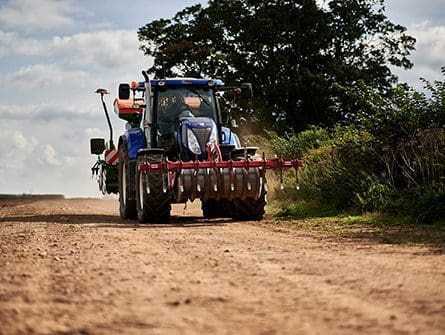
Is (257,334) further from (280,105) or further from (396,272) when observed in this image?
(280,105)

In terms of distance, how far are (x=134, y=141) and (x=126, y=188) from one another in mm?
969

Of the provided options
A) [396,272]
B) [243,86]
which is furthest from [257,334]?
[243,86]

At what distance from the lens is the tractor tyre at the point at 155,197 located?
14.8 meters

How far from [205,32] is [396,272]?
3321 centimetres

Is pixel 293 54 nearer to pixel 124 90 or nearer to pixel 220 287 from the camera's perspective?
pixel 124 90

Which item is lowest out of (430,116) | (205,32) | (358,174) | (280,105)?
(358,174)

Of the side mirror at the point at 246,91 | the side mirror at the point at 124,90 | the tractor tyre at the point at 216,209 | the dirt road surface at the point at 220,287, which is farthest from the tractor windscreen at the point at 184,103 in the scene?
the dirt road surface at the point at 220,287

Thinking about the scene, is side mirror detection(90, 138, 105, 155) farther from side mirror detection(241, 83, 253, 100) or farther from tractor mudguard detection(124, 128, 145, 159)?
side mirror detection(241, 83, 253, 100)

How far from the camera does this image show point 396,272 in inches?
281

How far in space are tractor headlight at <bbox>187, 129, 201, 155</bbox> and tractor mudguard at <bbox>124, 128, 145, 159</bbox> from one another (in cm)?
156

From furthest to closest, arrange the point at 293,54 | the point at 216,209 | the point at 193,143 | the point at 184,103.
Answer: the point at 293,54
the point at 216,209
the point at 184,103
the point at 193,143

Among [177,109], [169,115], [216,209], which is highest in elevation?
[177,109]

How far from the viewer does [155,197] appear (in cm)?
1491

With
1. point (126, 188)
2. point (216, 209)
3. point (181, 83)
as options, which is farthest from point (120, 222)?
point (181, 83)
